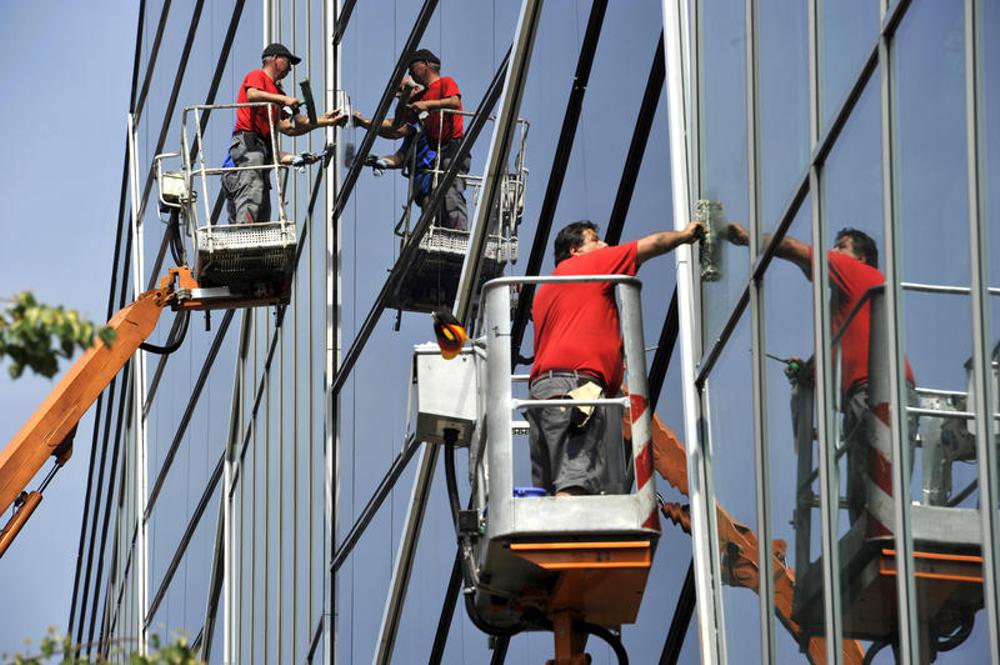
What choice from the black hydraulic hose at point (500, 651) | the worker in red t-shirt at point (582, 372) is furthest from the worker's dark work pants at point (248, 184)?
the worker in red t-shirt at point (582, 372)

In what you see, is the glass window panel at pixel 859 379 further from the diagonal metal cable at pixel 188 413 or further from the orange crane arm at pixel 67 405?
the diagonal metal cable at pixel 188 413

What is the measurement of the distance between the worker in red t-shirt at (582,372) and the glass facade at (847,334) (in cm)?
69

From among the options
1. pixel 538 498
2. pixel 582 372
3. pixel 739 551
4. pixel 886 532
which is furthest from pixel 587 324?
pixel 886 532

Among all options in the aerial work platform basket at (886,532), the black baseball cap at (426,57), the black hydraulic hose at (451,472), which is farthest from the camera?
the black baseball cap at (426,57)

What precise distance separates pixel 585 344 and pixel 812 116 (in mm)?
2464

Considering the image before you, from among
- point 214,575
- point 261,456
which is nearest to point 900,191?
point 261,456

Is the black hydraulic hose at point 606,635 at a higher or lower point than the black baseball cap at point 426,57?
lower

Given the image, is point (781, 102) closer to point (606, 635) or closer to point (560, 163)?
point (606, 635)

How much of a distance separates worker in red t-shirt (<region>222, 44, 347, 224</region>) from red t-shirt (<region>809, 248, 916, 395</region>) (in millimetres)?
12082

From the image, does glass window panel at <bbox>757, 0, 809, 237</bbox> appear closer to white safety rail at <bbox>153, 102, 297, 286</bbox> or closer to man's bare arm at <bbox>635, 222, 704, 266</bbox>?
man's bare arm at <bbox>635, 222, 704, 266</bbox>

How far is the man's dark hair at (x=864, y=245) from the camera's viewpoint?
29.9 feet

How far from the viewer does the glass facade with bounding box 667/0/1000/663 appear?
779 cm

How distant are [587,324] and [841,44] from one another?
120 inches

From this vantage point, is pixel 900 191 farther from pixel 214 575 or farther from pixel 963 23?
pixel 214 575
